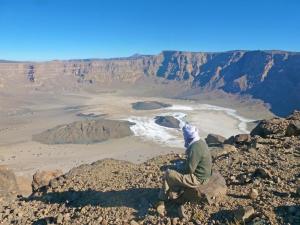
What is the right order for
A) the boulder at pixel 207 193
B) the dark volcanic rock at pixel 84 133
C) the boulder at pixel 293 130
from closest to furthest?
1. the boulder at pixel 207 193
2. the boulder at pixel 293 130
3. the dark volcanic rock at pixel 84 133

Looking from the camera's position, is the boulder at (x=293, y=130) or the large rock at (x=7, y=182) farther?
the boulder at (x=293, y=130)

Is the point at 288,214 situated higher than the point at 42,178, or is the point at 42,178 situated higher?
the point at 288,214

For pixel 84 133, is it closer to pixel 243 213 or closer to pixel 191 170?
pixel 191 170

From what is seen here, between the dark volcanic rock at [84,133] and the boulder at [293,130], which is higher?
the boulder at [293,130]

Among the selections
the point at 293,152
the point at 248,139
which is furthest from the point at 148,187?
the point at 248,139

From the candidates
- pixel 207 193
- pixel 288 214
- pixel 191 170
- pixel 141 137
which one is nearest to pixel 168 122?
pixel 141 137

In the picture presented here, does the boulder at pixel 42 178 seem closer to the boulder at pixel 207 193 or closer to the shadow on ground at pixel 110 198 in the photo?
the shadow on ground at pixel 110 198

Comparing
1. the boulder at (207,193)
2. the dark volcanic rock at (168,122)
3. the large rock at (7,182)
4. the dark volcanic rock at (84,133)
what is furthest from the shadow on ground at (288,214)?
the dark volcanic rock at (168,122)

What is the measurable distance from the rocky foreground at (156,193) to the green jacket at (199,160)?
589 millimetres

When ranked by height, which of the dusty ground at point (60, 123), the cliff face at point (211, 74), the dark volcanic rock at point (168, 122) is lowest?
the dusty ground at point (60, 123)

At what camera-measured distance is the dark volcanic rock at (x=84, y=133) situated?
6837cm

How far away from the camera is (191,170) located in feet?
26.9

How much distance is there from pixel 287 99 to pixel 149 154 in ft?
230

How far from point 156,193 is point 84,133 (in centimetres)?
6276
